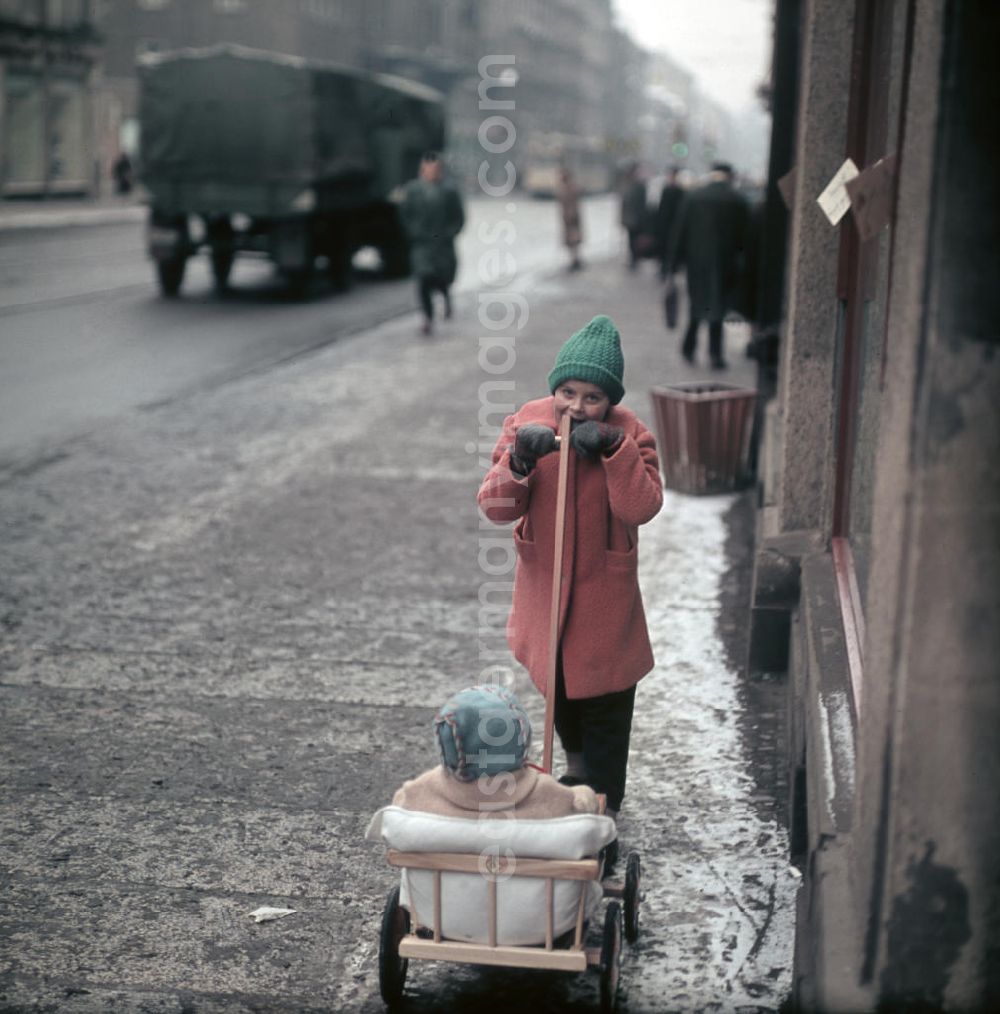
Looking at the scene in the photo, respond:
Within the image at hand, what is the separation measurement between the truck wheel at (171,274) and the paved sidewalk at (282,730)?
10205 mm

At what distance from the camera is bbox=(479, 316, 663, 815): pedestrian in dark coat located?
3.43 meters

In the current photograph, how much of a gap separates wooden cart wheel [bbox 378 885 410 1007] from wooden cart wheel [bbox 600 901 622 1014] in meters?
0.42

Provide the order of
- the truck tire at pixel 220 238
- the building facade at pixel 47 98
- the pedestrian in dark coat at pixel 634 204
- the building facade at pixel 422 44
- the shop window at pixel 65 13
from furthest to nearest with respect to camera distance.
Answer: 1. the building facade at pixel 422 44
2. the shop window at pixel 65 13
3. the building facade at pixel 47 98
4. the pedestrian in dark coat at pixel 634 204
5. the truck tire at pixel 220 238

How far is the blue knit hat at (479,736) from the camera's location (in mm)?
2932

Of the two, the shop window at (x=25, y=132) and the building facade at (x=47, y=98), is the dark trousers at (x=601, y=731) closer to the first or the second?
the building facade at (x=47, y=98)

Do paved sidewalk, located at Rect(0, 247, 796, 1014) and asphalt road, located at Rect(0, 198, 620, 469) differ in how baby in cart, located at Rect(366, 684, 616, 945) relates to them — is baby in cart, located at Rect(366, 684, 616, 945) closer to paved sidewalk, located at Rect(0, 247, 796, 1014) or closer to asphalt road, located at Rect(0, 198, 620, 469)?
paved sidewalk, located at Rect(0, 247, 796, 1014)

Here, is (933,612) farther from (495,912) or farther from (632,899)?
(632,899)

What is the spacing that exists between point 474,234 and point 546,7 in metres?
56.8

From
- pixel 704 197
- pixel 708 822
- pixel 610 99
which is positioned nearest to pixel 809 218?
pixel 708 822

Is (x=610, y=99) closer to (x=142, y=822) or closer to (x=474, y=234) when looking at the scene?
(x=474, y=234)

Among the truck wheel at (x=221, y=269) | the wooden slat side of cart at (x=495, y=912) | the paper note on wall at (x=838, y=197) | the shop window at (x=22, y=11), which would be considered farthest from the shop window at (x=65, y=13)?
the wooden slat side of cart at (x=495, y=912)

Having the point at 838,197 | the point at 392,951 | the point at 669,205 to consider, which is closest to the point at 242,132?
the point at 669,205

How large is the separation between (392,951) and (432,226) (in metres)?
13.0

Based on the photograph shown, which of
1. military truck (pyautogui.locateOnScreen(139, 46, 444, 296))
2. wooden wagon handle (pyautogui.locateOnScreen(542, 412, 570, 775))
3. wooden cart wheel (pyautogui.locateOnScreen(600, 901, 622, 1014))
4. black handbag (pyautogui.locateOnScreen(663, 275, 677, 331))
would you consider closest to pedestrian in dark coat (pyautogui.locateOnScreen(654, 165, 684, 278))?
black handbag (pyautogui.locateOnScreen(663, 275, 677, 331))
